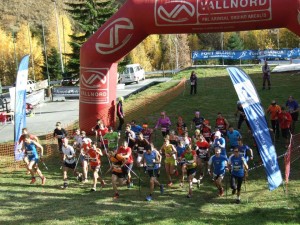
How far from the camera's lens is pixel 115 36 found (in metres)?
16.6

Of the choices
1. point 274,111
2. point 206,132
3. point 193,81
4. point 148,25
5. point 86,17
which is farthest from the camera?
point 86,17

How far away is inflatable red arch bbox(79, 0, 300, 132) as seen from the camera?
1531 cm

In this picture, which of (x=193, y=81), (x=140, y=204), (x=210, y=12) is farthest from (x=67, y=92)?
(x=140, y=204)

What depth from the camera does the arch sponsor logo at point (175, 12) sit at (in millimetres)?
15727

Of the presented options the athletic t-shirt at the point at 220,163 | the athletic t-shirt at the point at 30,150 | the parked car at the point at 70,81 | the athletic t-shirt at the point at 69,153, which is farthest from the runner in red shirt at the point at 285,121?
the parked car at the point at 70,81

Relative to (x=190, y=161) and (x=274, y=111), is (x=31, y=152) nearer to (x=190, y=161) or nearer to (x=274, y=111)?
(x=190, y=161)

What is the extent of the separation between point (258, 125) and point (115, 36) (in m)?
8.10

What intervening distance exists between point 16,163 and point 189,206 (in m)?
7.73

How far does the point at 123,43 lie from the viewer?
16.7m

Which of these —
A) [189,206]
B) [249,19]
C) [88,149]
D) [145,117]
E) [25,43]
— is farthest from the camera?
[25,43]

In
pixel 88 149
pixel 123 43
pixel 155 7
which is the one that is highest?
pixel 155 7

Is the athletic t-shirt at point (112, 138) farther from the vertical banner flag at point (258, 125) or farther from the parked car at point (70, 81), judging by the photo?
the parked car at point (70, 81)

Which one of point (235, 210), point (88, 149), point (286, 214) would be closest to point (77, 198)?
point (88, 149)

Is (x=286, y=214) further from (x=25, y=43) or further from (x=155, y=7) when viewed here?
(x=25, y=43)
